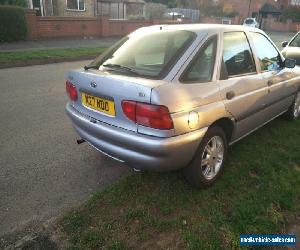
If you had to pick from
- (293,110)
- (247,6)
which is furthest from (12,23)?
(247,6)

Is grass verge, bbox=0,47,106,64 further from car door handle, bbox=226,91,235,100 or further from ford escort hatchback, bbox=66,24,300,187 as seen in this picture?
car door handle, bbox=226,91,235,100

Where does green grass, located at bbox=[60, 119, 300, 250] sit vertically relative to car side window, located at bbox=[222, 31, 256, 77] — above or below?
below

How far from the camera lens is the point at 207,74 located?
3285 millimetres

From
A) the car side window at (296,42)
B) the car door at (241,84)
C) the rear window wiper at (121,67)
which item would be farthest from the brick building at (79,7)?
the car door at (241,84)

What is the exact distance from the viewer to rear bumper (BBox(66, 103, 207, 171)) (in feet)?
9.50

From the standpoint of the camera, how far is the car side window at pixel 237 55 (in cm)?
356

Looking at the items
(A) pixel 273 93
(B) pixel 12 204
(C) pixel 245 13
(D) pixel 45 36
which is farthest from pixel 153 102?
(C) pixel 245 13

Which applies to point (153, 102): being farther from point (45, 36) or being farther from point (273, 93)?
point (45, 36)

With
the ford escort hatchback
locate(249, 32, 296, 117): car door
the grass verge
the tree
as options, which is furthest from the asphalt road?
the tree

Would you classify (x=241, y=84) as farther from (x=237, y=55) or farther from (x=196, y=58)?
(x=196, y=58)

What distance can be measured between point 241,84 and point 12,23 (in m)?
15.2

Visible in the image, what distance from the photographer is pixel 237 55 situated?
375cm

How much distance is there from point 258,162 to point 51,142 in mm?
2837

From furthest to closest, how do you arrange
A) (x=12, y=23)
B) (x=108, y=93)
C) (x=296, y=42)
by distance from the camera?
1. (x=12, y=23)
2. (x=296, y=42)
3. (x=108, y=93)
